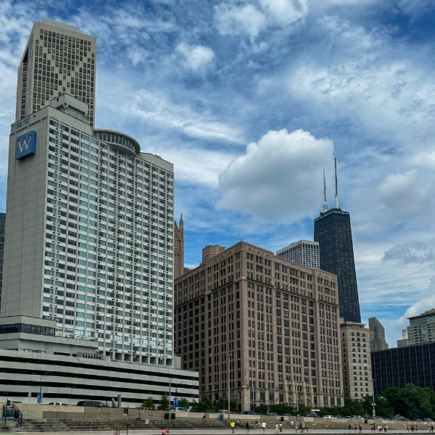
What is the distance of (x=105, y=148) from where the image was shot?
193375 mm

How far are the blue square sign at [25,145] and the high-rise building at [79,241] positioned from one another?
29cm

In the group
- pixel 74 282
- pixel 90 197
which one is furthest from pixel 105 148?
pixel 74 282

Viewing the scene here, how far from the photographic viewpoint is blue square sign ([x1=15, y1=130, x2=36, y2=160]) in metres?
177

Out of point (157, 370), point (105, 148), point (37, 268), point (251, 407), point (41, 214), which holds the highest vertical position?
point (105, 148)

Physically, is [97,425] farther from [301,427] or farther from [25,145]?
[25,145]

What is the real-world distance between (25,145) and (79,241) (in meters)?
32.6

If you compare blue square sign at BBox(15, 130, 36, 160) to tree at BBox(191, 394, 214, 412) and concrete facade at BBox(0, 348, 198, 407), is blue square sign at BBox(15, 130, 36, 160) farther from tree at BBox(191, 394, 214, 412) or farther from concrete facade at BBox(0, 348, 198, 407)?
tree at BBox(191, 394, 214, 412)

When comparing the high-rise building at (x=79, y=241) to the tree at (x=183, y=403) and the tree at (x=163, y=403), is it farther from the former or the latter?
the tree at (x=183, y=403)

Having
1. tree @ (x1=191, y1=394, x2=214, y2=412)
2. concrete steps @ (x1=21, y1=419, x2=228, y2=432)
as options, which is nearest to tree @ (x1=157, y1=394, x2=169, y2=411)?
tree @ (x1=191, y1=394, x2=214, y2=412)

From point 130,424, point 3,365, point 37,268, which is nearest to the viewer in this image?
point 130,424

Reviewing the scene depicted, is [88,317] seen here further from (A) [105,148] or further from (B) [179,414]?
(B) [179,414]

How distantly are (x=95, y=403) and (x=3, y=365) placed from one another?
1524 inches

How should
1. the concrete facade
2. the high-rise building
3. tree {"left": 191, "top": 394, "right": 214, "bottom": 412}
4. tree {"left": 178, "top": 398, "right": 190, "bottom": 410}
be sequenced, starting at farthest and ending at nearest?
the high-rise building
tree {"left": 178, "top": 398, "right": 190, "bottom": 410}
tree {"left": 191, "top": 394, "right": 214, "bottom": 412}
the concrete facade

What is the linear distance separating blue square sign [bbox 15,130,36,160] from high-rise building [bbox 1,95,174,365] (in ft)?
0.96
